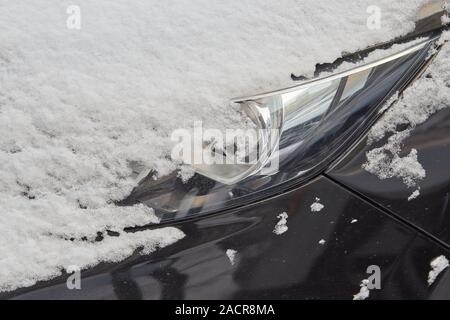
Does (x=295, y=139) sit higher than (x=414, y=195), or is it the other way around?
(x=295, y=139)

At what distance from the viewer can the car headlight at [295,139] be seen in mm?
1370

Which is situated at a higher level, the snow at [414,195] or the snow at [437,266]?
the snow at [414,195]

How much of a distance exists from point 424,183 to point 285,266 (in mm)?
436

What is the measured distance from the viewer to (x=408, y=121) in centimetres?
138

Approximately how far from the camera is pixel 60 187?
1395 millimetres

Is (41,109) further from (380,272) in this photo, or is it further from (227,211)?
(380,272)

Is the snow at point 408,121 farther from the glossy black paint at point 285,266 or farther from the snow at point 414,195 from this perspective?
the glossy black paint at point 285,266

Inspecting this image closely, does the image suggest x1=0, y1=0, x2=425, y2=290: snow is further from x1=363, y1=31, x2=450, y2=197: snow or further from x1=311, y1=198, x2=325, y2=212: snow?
x1=311, y1=198, x2=325, y2=212: snow

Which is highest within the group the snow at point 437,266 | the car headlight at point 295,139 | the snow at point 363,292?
the car headlight at point 295,139

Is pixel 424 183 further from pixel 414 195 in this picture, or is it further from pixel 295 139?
pixel 295 139

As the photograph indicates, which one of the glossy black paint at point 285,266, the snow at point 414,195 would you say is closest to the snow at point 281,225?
the glossy black paint at point 285,266

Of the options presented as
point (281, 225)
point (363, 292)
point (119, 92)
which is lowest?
point (363, 292)

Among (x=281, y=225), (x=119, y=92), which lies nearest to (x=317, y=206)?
(x=281, y=225)

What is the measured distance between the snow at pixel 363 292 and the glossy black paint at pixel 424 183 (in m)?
0.20
